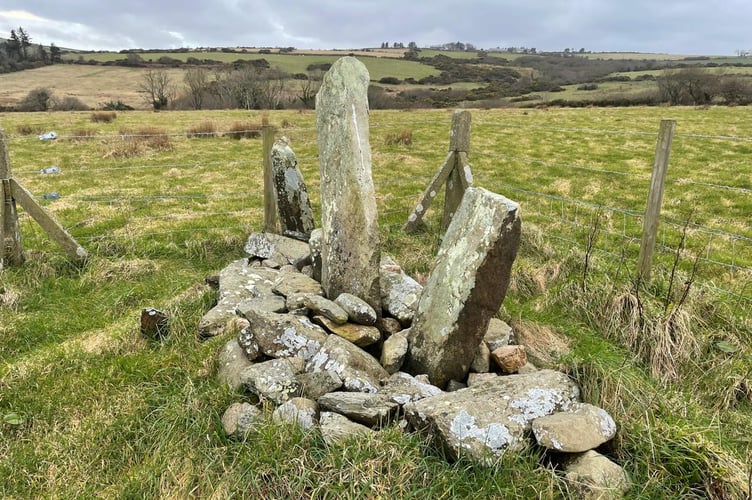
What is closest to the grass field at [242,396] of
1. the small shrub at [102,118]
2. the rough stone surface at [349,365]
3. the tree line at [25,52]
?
the rough stone surface at [349,365]

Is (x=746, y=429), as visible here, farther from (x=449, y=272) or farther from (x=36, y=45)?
(x=36, y=45)

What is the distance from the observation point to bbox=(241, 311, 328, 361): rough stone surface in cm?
446

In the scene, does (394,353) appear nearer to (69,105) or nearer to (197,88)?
(69,105)

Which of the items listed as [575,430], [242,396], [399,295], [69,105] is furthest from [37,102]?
[575,430]

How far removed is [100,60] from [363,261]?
102072 mm

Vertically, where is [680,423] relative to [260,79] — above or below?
below

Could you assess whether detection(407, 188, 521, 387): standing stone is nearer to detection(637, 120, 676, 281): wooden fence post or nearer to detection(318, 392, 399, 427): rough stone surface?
detection(318, 392, 399, 427): rough stone surface

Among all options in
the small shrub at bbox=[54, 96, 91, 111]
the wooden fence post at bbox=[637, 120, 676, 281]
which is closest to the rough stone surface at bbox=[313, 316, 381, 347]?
the wooden fence post at bbox=[637, 120, 676, 281]

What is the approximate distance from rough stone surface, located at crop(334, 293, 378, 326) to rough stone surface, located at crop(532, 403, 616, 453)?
6.31ft

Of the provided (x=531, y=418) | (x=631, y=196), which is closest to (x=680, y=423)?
(x=531, y=418)

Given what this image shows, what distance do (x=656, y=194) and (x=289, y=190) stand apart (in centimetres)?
508

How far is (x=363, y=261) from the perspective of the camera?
17.3 feet

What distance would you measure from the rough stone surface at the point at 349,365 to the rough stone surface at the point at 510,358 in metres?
1.10

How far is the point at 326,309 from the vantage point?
4.86 m
